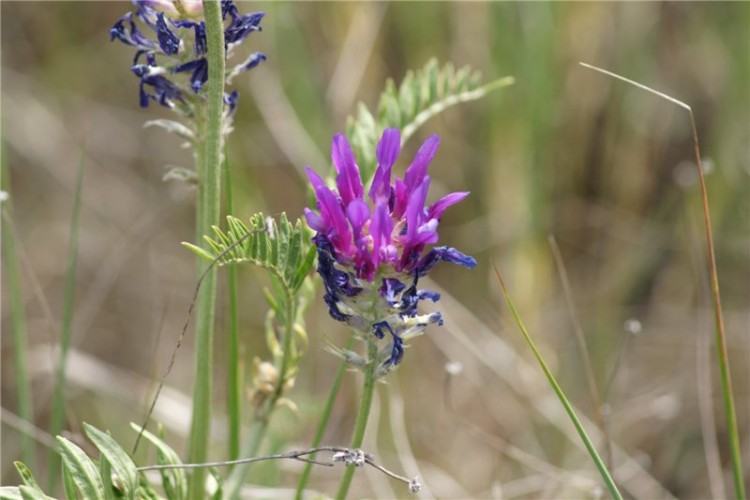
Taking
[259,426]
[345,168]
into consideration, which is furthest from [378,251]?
[259,426]

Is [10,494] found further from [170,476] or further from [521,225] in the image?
[521,225]

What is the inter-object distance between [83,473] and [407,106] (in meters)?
0.85

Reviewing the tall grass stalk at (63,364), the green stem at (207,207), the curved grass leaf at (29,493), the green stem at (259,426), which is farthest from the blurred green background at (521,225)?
the curved grass leaf at (29,493)

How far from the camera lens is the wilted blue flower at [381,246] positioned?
3.90 ft

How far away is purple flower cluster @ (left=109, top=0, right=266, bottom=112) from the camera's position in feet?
4.42

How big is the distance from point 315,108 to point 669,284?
1.44m

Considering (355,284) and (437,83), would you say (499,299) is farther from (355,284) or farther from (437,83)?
(355,284)

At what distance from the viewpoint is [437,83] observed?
1.77 meters

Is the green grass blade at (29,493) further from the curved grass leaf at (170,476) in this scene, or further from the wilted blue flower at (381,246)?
the wilted blue flower at (381,246)

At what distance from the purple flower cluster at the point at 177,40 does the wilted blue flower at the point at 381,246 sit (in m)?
0.25

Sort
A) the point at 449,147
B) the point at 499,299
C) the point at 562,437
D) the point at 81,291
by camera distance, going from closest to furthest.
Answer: the point at 562,437 → the point at 499,299 → the point at 449,147 → the point at 81,291

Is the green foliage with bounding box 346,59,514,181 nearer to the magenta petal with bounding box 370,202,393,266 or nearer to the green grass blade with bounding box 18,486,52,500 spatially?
the magenta petal with bounding box 370,202,393,266

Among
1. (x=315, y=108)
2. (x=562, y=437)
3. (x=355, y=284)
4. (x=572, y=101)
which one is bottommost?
(x=562, y=437)

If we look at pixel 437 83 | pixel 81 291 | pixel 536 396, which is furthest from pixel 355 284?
pixel 81 291
